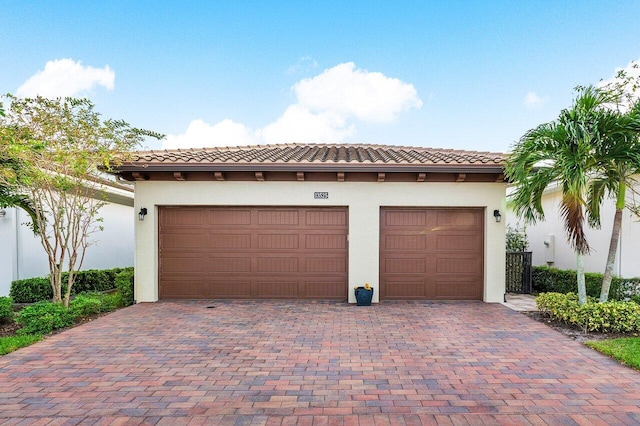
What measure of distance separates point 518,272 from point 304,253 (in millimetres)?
6496

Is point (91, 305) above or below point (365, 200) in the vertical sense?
below

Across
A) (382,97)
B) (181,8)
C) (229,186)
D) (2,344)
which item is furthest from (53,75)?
(382,97)

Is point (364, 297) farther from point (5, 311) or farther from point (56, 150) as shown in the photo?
point (5, 311)

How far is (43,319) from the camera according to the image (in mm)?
5902

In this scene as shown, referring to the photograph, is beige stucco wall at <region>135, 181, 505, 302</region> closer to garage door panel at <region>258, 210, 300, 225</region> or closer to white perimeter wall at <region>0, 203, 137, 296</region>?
garage door panel at <region>258, 210, 300, 225</region>

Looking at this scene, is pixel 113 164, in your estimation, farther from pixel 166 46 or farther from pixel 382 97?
pixel 382 97

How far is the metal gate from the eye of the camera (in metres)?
9.70

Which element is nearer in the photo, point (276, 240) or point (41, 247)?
point (276, 240)

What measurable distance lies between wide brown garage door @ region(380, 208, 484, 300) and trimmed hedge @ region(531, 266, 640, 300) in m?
2.49

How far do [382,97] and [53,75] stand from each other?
47.3 feet

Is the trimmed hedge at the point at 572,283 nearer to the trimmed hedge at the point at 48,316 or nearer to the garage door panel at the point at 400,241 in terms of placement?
the garage door panel at the point at 400,241

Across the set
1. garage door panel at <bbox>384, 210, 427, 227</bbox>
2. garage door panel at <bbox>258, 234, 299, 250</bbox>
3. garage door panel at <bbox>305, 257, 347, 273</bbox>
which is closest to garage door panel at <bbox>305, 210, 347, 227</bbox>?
garage door panel at <bbox>258, 234, 299, 250</bbox>

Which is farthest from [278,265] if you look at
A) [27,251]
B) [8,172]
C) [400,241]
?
[27,251]

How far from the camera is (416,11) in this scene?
11.1 metres
